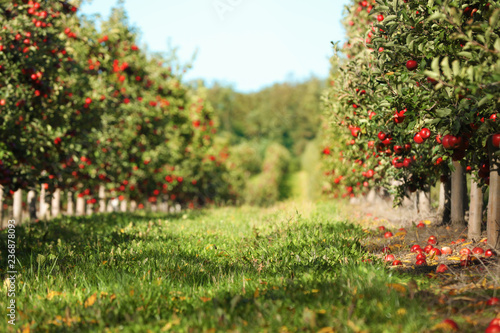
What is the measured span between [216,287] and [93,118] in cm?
764

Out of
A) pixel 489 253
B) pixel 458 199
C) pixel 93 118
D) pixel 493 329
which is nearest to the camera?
pixel 493 329

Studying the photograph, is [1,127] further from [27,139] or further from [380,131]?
[380,131]

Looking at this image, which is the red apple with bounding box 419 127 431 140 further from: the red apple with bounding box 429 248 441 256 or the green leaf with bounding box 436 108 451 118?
the red apple with bounding box 429 248 441 256

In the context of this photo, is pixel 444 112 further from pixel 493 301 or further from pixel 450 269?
pixel 493 301

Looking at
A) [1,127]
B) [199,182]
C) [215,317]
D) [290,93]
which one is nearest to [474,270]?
[215,317]

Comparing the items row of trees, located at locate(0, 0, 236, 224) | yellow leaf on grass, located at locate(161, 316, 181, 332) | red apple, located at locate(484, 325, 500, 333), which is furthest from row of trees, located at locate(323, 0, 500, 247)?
row of trees, located at locate(0, 0, 236, 224)

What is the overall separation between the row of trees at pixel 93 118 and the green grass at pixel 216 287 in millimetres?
2551

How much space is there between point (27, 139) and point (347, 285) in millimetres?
6588

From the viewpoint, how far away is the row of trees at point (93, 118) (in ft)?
23.7

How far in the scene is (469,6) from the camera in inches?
165

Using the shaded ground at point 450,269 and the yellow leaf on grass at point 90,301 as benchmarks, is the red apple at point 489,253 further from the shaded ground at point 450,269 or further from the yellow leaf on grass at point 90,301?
the yellow leaf on grass at point 90,301

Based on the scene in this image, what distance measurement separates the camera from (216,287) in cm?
372

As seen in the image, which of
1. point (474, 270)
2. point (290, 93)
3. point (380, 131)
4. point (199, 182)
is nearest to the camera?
point (474, 270)

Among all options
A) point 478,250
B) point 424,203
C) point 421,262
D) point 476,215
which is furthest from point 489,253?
point 424,203
